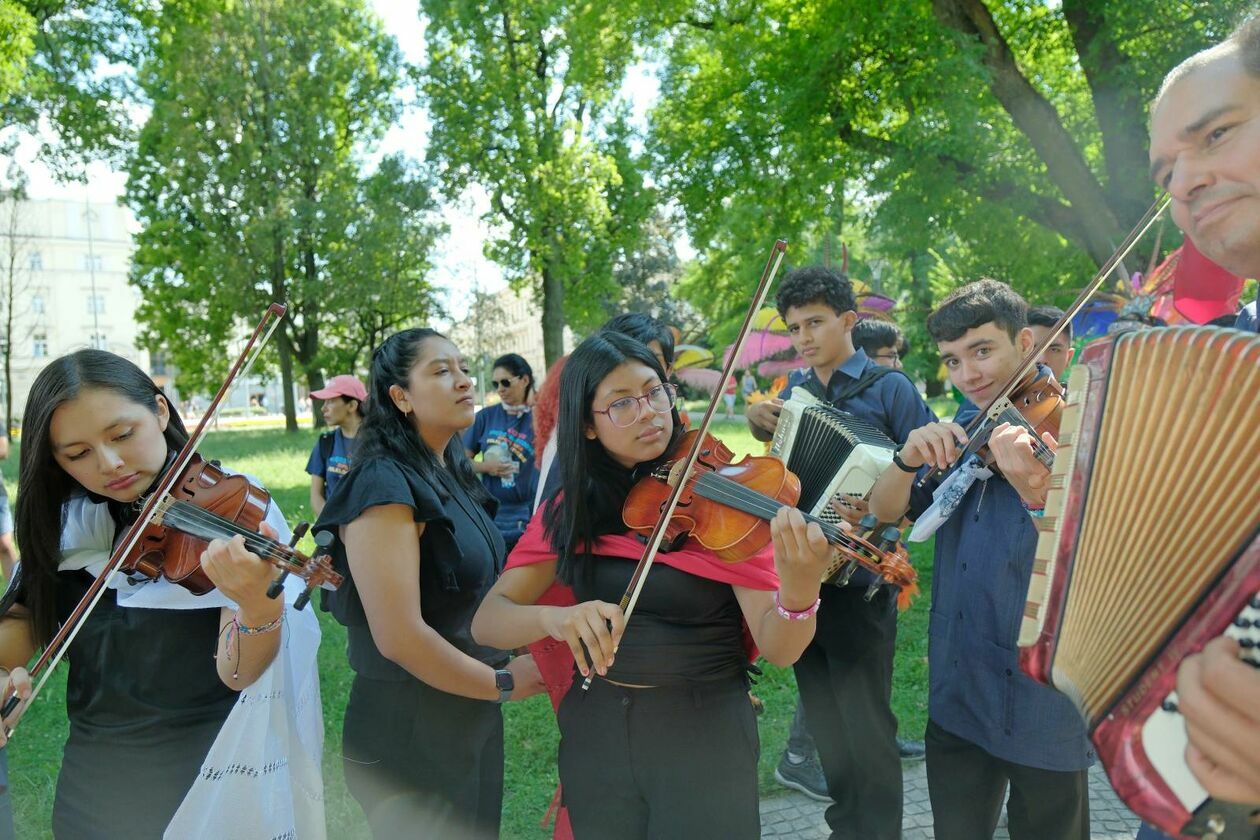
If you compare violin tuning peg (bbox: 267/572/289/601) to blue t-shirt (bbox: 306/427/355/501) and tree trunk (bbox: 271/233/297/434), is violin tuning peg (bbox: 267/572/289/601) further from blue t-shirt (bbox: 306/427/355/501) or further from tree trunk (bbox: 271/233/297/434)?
tree trunk (bbox: 271/233/297/434)

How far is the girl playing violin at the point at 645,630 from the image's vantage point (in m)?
2.12

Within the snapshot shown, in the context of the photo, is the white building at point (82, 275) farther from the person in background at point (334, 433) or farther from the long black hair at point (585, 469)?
the long black hair at point (585, 469)

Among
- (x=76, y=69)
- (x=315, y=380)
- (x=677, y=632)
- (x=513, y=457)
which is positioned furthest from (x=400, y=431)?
(x=315, y=380)

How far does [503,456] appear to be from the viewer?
5812 mm

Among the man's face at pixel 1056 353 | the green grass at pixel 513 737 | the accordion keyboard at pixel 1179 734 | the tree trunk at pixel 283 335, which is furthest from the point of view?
the tree trunk at pixel 283 335

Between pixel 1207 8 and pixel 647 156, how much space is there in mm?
7457

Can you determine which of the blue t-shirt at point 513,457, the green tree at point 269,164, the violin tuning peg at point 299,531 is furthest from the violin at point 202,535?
the green tree at point 269,164

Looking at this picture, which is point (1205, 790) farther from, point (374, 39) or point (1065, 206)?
point (374, 39)

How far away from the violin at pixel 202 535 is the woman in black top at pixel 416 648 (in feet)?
0.60

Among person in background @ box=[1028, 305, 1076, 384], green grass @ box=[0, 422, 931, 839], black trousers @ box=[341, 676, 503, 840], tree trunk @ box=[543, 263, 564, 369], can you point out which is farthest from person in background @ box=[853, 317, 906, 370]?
tree trunk @ box=[543, 263, 564, 369]

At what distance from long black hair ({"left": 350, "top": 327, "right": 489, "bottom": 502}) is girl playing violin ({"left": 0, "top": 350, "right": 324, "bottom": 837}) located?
515mm

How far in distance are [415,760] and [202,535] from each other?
0.91 metres

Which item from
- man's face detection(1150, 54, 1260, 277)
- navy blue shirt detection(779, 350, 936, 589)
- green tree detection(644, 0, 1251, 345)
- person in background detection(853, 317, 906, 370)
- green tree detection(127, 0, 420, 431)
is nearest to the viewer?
man's face detection(1150, 54, 1260, 277)

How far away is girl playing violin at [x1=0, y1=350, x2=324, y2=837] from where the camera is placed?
217 cm
